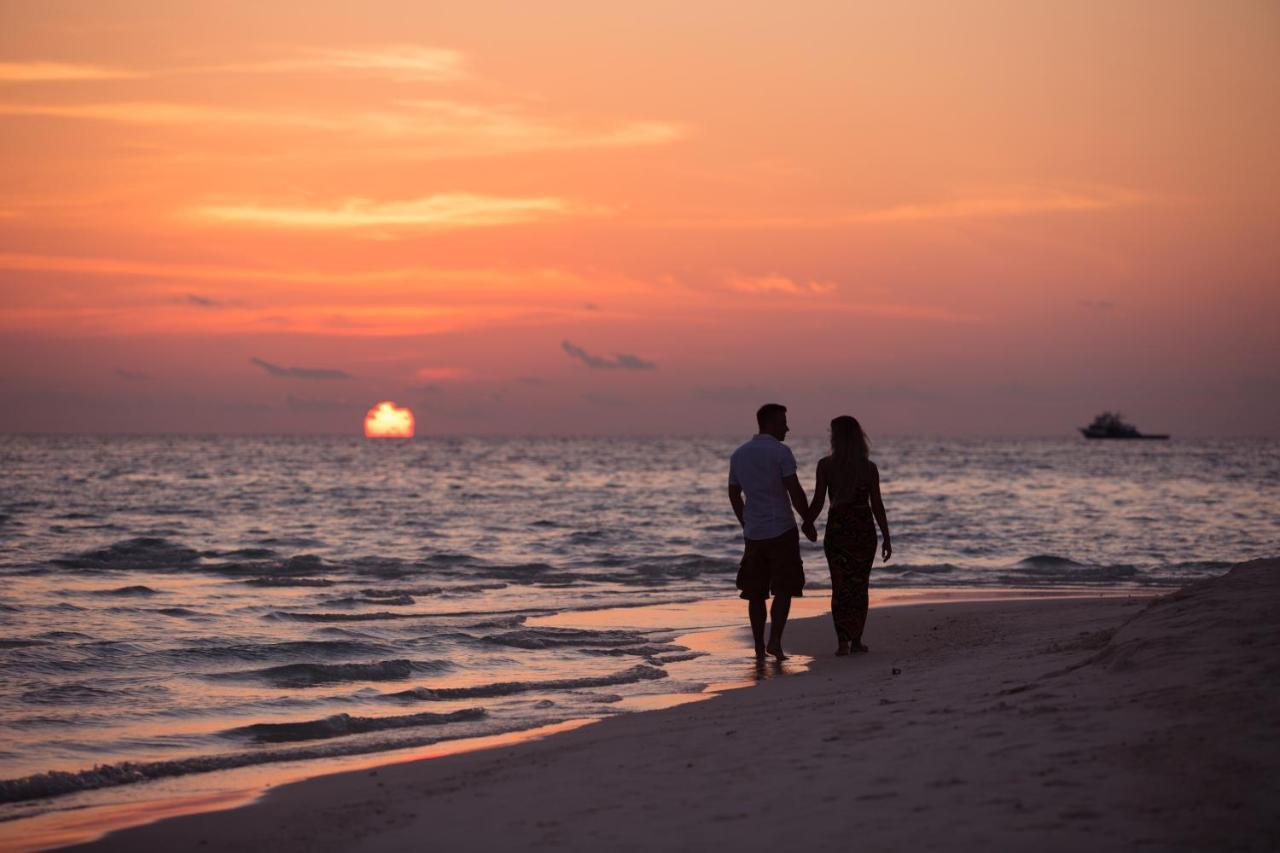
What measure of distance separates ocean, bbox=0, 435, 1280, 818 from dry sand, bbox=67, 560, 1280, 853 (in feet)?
5.05

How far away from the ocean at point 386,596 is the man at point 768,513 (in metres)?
0.85

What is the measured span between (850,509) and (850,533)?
21cm

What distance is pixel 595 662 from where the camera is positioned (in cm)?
1124

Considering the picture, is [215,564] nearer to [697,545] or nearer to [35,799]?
[697,545]

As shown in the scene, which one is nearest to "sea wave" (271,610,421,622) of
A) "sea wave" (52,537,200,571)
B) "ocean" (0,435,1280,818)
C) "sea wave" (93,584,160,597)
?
"ocean" (0,435,1280,818)

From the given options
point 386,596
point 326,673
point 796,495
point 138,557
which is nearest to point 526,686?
point 326,673

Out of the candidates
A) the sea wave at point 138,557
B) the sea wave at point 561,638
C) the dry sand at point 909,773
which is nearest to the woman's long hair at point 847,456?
the dry sand at point 909,773

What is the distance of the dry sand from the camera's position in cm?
482

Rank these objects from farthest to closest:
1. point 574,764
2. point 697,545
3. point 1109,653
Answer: point 697,545 → point 1109,653 → point 574,764

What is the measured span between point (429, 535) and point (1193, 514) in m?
22.1

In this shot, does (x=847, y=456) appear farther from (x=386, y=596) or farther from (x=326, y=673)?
(x=386, y=596)

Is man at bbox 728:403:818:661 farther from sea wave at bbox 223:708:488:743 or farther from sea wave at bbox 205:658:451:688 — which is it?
sea wave at bbox 205:658:451:688

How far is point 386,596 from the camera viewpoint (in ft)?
55.0

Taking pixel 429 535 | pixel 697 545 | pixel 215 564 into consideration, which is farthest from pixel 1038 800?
pixel 429 535
